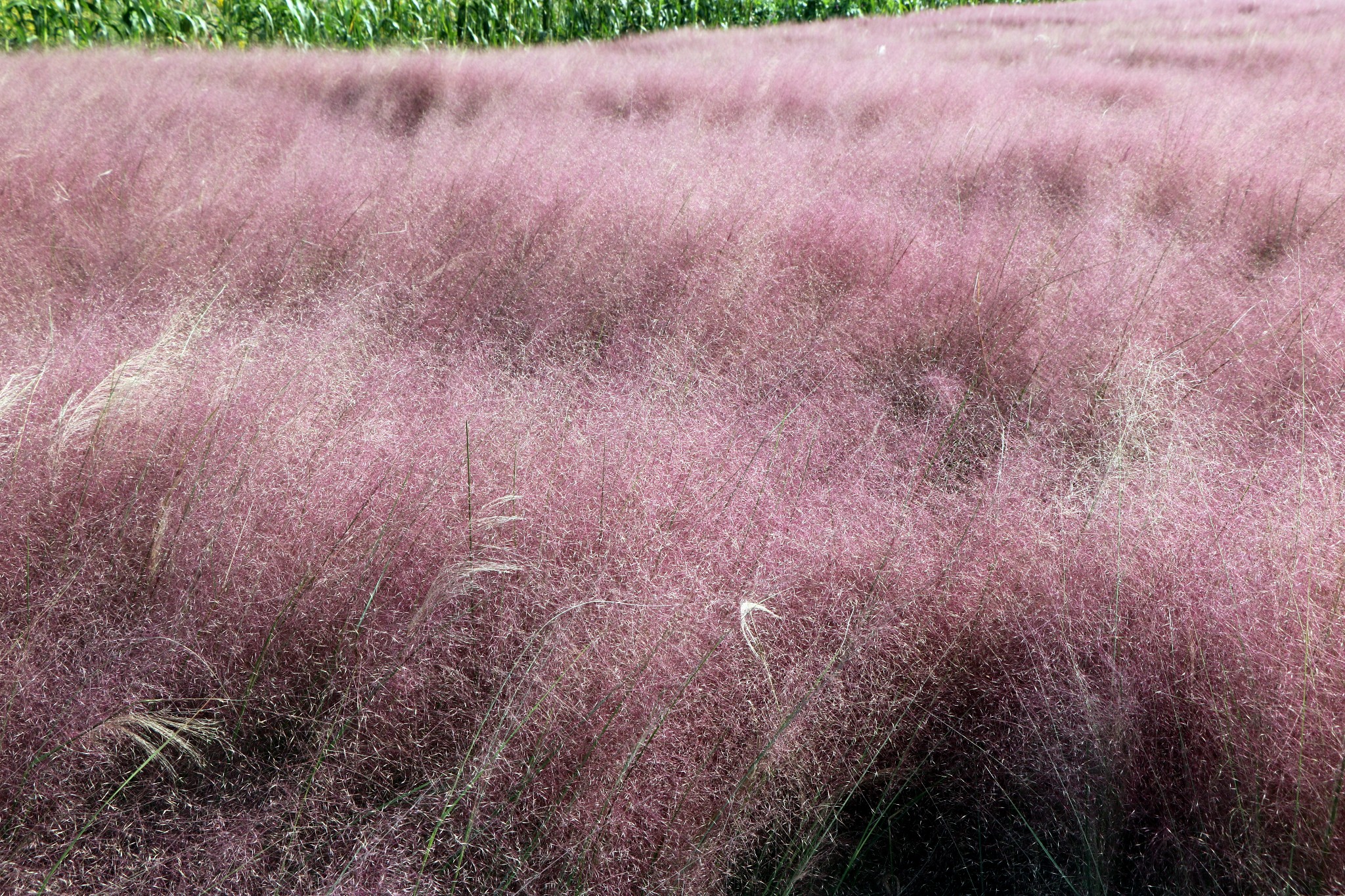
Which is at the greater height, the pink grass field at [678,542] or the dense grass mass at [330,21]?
the dense grass mass at [330,21]

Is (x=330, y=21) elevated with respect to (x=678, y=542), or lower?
elevated

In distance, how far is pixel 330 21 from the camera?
23.7 feet

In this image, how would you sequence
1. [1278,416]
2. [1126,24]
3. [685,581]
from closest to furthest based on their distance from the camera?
[685,581] < [1278,416] < [1126,24]

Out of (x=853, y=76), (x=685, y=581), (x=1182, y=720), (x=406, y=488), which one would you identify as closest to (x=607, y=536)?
(x=685, y=581)

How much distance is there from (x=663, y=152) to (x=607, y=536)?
2.26m

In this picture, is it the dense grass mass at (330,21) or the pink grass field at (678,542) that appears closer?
the pink grass field at (678,542)

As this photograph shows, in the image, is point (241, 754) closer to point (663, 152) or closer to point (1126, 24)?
point (663, 152)

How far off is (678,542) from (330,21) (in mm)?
8049

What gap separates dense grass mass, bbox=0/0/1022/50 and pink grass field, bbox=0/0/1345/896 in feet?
17.5

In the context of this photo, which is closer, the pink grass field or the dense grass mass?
the pink grass field

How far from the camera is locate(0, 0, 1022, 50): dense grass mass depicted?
6.44 metres

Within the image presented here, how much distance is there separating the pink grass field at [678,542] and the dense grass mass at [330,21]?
17.5 ft

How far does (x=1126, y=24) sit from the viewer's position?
6.86 meters

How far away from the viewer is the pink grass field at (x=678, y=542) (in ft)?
3.44
